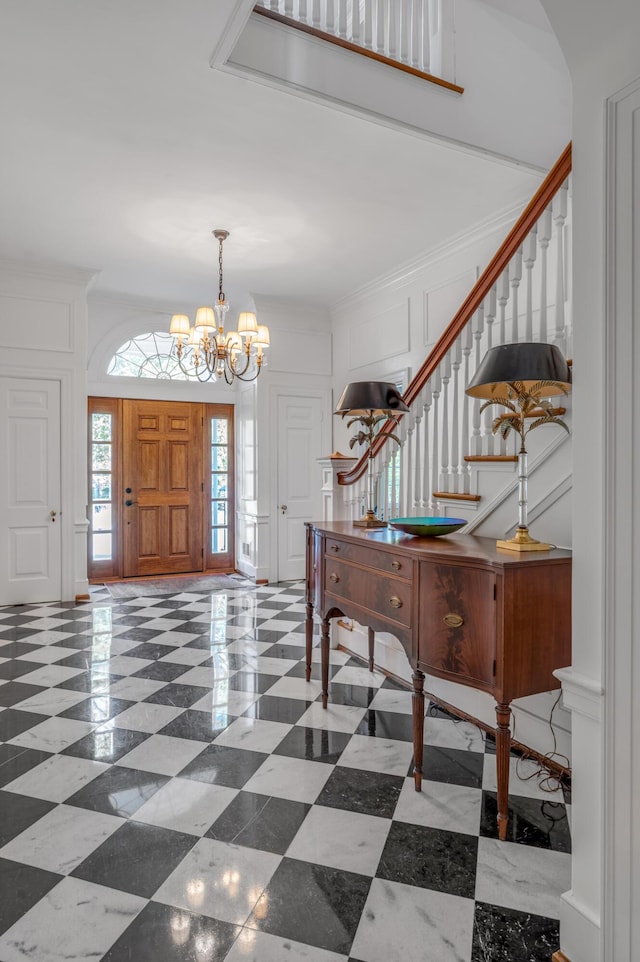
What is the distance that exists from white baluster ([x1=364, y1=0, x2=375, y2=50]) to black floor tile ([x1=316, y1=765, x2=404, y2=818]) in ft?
12.1

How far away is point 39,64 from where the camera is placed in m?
2.59

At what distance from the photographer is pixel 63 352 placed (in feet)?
17.3

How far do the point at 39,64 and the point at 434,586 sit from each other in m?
2.98

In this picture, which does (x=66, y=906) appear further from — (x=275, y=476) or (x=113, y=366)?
(x=113, y=366)

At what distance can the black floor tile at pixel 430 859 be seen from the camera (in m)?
1.69

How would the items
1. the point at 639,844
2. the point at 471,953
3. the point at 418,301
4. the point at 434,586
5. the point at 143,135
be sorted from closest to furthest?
1. the point at 639,844
2. the point at 471,953
3. the point at 434,586
4. the point at 143,135
5. the point at 418,301

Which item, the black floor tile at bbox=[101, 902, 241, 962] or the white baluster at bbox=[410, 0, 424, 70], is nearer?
the black floor tile at bbox=[101, 902, 241, 962]

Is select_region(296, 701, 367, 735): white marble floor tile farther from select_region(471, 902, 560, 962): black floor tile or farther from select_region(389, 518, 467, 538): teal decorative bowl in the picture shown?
select_region(471, 902, 560, 962): black floor tile

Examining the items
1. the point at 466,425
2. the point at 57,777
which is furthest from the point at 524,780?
the point at 57,777

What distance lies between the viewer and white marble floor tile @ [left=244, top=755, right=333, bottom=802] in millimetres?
2162

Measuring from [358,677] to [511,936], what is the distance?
6.31 ft

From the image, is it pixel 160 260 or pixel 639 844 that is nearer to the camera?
pixel 639 844

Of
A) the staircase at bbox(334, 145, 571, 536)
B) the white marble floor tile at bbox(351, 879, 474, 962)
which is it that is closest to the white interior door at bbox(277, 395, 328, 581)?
the staircase at bbox(334, 145, 571, 536)

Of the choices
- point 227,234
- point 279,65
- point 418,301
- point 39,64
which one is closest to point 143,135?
point 39,64
